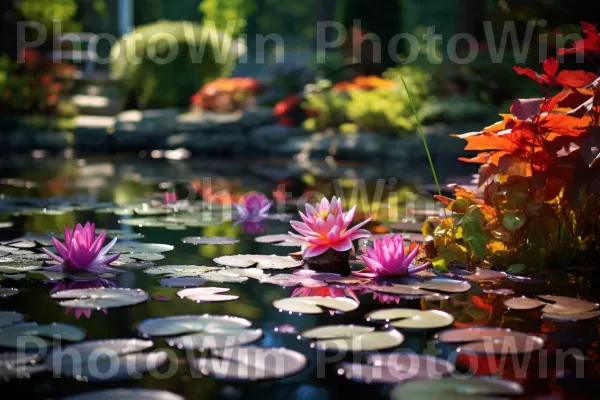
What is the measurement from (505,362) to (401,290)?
82 centimetres

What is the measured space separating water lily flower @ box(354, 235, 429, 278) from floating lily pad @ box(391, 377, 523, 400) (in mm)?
1128

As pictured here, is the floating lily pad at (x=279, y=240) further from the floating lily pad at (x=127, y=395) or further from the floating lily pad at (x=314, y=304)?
the floating lily pad at (x=127, y=395)

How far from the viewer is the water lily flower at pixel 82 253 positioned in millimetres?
3074

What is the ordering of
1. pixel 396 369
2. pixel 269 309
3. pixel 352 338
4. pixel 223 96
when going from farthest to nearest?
pixel 223 96 < pixel 269 309 < pixel 352 338 < pixel 396 369

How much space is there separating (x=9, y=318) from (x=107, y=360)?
560 mm

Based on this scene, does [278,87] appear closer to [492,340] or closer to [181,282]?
[181,282]

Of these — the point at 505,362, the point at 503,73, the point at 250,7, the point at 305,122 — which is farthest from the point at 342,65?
the point at 505,362

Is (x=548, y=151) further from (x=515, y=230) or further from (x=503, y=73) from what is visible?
(x=503, y=73)

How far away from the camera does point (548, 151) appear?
326cm

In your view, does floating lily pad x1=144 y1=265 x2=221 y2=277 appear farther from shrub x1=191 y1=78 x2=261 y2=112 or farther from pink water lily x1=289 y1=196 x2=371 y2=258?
shrub x1=191 y1=78 x2=261 y2=112

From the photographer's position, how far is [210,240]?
405 centimetres

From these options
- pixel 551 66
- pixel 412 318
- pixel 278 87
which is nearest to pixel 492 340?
pixel 412 318

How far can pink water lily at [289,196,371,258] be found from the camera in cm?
320

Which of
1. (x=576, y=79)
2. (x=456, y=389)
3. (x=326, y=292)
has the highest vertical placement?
(x=576, y=79)
